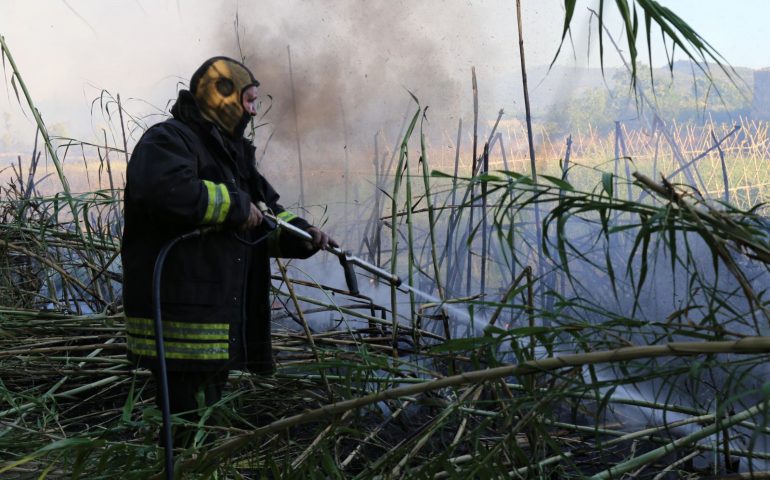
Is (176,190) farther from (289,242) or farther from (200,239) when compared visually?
(289,242)

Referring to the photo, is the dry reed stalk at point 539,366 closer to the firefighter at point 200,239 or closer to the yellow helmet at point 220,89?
the firefighter at point 200,239

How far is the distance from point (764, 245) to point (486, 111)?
3570mm

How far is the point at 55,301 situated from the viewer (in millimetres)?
3881

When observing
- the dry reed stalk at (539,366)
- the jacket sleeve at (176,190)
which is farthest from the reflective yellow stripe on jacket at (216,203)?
the dry reed stalk at (539,366)

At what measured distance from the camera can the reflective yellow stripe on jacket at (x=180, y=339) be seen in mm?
2535

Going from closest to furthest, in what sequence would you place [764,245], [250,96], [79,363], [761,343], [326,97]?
[761,343] < [764,245] < [250,96] < [79,363] < [326,97]

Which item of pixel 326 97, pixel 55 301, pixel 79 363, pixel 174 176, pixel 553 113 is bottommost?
pixel 79 363

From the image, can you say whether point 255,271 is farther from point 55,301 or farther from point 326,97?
point 326,97

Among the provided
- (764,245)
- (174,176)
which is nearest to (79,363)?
(174,176)

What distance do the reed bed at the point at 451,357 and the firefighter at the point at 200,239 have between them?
145 mm

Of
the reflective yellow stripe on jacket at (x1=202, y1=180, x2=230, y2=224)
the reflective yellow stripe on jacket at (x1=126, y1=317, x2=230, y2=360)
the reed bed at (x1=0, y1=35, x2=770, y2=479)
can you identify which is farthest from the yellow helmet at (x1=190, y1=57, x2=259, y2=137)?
the reflective yellow stripe on jacket at (x1=126, y1=317, x2=230, y2=360)

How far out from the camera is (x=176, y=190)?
238 cm

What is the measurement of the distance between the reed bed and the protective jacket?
0.19 m

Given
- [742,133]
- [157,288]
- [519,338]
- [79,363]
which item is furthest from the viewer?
[742,133]
